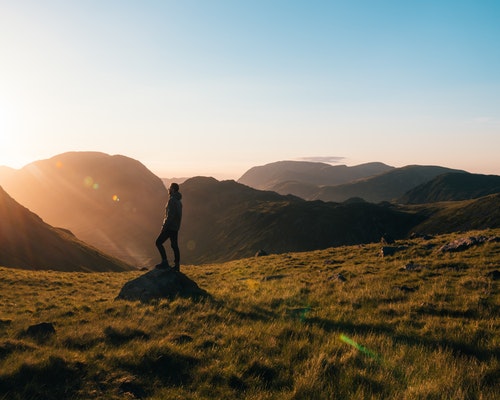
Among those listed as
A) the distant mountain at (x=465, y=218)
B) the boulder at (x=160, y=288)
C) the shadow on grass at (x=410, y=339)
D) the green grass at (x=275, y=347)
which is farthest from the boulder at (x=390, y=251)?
the distant mountain at (x=465, y=218)

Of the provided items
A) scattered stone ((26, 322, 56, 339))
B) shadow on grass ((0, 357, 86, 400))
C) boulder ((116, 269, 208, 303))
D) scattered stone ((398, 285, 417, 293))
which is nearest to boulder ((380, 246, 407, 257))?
scattered stone ((398, 285, 417, 293))

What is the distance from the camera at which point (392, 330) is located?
8922 millimetres

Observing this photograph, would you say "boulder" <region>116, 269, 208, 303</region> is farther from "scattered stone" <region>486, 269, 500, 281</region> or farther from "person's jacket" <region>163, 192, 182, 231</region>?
"scattered stone" <region>486, 269, 500, 281</region>

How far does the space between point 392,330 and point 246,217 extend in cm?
18466

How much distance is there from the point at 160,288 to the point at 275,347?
845cm

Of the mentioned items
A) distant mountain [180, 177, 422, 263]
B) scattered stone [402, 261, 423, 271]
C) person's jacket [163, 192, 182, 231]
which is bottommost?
distant mountain [180, 177, 422, 263]

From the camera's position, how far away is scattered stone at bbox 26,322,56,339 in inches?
369

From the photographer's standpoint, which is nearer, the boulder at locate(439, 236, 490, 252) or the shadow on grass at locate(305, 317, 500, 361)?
the shadow on grass at locate(305, 317, 500, 361)

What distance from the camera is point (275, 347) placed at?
7.85 metres

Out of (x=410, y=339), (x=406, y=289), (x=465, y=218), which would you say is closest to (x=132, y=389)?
(x=410, y=339)

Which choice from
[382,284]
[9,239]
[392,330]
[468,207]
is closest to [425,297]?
[382,284]

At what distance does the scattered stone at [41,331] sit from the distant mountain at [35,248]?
Result: 64.6 meters

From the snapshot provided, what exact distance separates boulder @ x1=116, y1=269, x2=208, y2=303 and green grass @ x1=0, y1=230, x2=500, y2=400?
1.03 metres

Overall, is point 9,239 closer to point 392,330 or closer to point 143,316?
point 143,316
